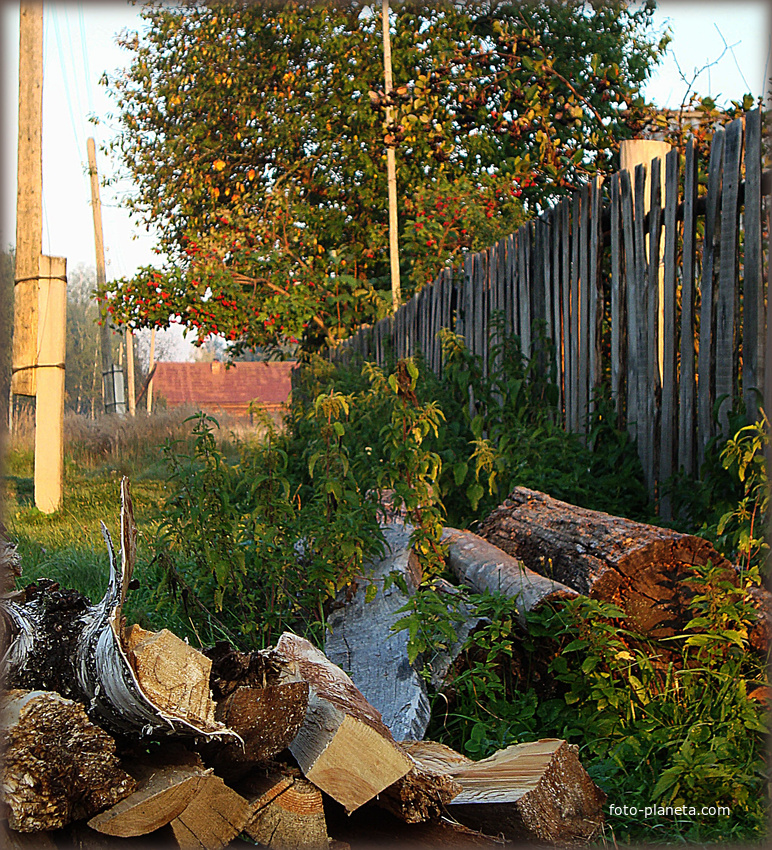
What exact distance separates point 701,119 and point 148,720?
5.75 metres

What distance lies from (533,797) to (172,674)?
0.95 metres

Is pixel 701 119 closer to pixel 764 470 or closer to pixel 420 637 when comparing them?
pixel 764 470

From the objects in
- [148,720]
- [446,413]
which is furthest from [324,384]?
[148,720]

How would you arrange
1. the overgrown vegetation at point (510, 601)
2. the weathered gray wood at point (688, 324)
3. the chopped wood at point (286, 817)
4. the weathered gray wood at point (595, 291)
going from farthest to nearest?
the weathered gray wood at point (595, 291), the weathered gray wood at point (688, 324), the overgrown vegetation at point (510, 601), the chopped wood at point (286, 817)

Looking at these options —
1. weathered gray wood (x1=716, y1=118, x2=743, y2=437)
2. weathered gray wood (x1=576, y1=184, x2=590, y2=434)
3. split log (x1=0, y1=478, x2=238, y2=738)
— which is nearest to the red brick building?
weathered gray wood (x1=576, y1=184, x2=590, y2=434)

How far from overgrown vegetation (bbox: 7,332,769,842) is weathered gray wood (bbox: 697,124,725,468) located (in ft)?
0.79

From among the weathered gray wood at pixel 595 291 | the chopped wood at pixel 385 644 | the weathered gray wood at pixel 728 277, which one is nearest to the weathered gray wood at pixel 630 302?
the weathered gray wood at pixel 595 291

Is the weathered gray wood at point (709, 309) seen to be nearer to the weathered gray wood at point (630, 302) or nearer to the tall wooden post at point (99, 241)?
the weathered gray wood at point (630, 302)

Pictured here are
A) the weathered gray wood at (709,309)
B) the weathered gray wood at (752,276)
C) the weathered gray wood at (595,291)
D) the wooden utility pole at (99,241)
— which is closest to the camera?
the weathered gray wood at (752,276)

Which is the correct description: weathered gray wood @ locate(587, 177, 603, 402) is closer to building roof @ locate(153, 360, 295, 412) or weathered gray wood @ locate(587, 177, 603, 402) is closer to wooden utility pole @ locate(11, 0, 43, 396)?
wooden utility pole @ locate(11, 0, 43, 396)

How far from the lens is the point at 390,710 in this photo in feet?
9.10

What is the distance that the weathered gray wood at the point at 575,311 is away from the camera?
5.05 m

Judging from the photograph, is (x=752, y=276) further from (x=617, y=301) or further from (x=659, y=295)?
(x=617, y=301)

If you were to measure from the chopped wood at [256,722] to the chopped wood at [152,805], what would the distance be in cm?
10
